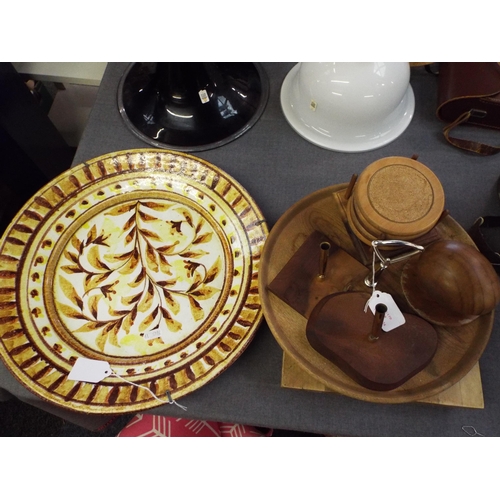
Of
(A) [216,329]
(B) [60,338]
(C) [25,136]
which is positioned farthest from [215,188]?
(C) [25,136]

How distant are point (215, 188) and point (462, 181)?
1.58 feet

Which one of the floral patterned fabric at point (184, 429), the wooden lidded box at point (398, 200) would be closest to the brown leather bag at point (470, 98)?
the wooden lidded box at point (398, 200)

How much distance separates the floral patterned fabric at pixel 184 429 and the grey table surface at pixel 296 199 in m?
0.08

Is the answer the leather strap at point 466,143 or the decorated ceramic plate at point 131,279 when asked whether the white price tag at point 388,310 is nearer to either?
the decorated ceramic plate at point 131,279

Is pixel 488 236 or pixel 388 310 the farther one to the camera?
pixel 488 236

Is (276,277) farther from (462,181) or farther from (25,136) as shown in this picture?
(25,136)

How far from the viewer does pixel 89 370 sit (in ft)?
2.13

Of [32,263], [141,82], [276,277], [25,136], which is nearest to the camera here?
[276,277]

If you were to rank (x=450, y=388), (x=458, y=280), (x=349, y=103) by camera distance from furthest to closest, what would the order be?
(x=349, y=103) → (x=450, y=388) → (x=458, y=280)

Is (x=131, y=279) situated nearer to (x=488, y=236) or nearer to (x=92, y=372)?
(x=92, y=372)

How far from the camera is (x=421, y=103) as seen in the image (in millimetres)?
876

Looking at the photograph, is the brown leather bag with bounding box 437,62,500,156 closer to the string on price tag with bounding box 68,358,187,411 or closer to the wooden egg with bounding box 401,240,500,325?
the wooden egg with bounding box 401,240,500,325

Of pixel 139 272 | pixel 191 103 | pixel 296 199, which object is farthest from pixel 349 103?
pixel 139 272

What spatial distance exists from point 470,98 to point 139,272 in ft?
2.30
